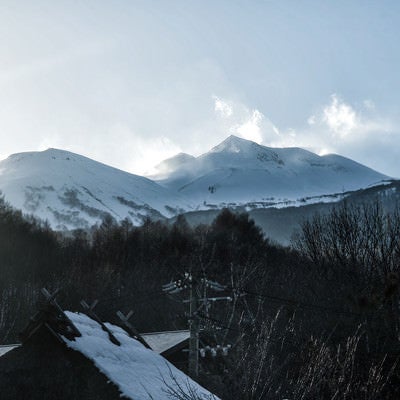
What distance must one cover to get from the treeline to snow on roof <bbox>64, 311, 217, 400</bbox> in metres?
1.32

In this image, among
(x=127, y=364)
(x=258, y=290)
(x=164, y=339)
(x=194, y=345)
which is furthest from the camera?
(x=258, y=290)

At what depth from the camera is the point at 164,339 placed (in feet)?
69.4

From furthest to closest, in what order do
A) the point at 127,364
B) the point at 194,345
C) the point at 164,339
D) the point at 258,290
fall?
the point at 258,290, the point at 164,339, the point at 194,345, the point at 127,364

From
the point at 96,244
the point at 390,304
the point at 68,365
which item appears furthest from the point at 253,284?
the point at 68,365

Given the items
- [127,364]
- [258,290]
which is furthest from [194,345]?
[258,290]

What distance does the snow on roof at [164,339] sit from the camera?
19.5m

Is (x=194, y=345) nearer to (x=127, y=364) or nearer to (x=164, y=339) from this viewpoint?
(x=164, y=339)

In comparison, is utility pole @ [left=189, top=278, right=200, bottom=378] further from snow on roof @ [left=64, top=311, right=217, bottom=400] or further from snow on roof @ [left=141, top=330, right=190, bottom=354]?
snow on roof @ [left=64, top=311, right=217, bottom=400]

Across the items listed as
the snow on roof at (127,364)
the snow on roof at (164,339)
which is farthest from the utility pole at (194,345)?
the snow on roof at (127,364)

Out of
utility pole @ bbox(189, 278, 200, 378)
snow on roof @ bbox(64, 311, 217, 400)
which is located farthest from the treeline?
snow on roof @ bbox(64, 311, 217, 400)

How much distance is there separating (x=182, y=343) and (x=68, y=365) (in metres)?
13.0

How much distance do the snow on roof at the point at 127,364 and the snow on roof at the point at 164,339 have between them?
360 inches

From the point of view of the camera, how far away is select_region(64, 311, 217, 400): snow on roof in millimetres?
7863

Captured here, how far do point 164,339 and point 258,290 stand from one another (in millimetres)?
18939
